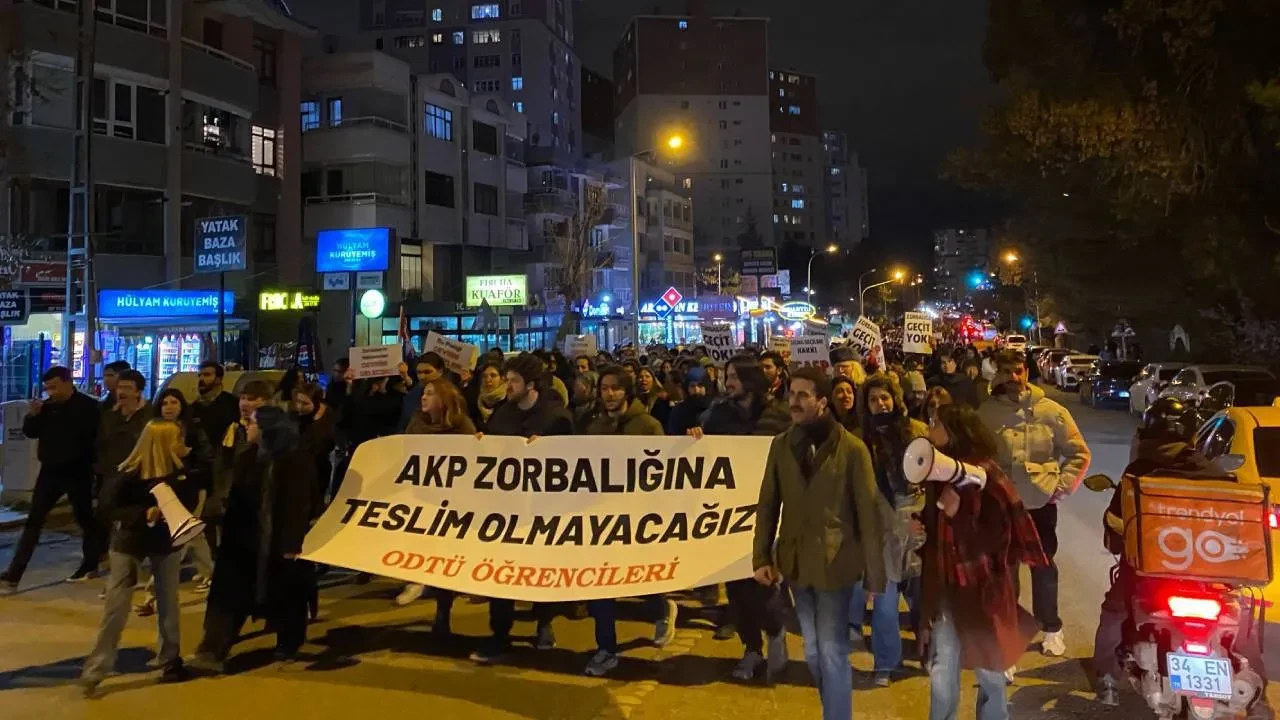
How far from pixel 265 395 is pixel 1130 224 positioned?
28755mm

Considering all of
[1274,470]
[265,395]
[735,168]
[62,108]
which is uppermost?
[735,168]

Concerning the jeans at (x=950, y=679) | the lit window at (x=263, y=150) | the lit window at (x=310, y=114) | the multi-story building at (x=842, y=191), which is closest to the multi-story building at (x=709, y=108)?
the multi-story building at (x=842, y=191)

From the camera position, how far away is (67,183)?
2648 cm

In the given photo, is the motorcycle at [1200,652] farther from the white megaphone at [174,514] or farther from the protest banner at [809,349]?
the protest banner at [809,349]

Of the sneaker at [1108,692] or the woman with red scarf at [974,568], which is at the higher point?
the woman with red scarf at [974,568]

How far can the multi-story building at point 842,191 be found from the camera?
163 metres

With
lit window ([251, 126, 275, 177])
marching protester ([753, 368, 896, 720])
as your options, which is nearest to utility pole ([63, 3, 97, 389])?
marching protester ([753, 368, 896, 720])

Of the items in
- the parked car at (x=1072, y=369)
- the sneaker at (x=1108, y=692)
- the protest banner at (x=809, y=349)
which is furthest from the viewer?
the parked car at (x=1072, y=369)

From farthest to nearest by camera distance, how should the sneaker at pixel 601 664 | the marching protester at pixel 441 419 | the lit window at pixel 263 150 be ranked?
the lit window at pixel 263 150 → the marching protester at pixel 441 419 → the sneaker at pixel 601 664

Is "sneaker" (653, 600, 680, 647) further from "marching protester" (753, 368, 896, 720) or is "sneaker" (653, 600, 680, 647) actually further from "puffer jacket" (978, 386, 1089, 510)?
"puffer jacket" (978, 386, 1089, 510)

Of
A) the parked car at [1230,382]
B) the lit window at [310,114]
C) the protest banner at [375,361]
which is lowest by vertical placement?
the parked car at [1230,382]

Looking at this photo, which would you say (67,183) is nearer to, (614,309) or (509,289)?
(509,289)

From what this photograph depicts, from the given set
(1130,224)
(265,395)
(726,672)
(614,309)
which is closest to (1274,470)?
(726,672)

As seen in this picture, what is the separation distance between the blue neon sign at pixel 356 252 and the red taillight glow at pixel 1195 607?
98.6ft
